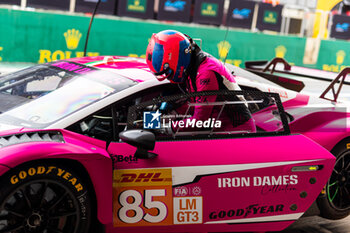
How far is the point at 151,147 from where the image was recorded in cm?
312

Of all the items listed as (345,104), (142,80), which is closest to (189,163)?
Answer: (142,80)

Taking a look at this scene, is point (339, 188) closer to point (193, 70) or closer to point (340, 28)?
point (193, 70)

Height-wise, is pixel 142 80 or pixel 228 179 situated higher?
pixel 142 80

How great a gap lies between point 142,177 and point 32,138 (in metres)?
0.68

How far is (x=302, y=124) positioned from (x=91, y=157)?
6.35 feet

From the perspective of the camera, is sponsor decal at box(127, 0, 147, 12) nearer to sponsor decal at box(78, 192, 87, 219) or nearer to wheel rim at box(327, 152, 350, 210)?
wheel rim at box(327, 152, 350, 210)

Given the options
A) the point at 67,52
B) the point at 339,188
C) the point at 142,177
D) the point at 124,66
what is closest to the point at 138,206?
the point at 142,177

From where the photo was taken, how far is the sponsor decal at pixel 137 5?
38.2ft

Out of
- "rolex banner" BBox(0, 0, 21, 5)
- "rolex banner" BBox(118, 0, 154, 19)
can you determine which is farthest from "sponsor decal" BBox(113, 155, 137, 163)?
"rolex banner" BBox(118, 0, 154, 19)

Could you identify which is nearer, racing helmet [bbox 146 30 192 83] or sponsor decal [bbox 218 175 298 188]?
sponsor decal [bbox 218 175 298 188]

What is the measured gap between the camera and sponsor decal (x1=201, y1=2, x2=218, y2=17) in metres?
12.7

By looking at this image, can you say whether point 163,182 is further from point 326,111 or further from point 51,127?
point 326,111

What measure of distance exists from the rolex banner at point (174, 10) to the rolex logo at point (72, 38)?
2307 mm

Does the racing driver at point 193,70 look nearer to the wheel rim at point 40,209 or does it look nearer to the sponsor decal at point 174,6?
the wheel rim at point 40,209
